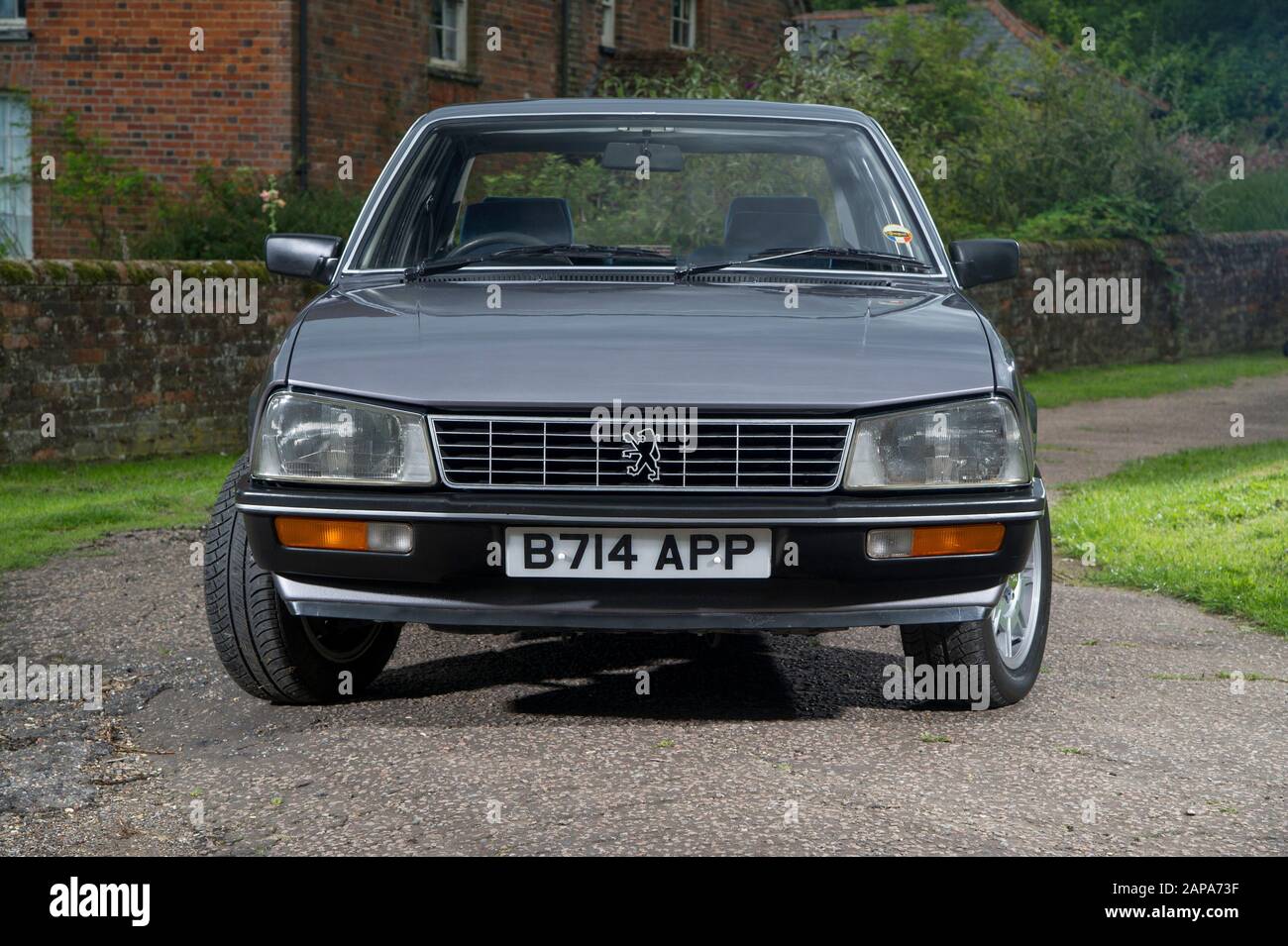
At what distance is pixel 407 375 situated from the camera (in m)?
4.22

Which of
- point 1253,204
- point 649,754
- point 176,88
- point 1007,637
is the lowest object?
point 649,754

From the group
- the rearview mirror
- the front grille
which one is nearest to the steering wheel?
the rearview mirror

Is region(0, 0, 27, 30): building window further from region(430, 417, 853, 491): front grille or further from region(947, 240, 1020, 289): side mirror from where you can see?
region(430, 417, 853, 491): front grille

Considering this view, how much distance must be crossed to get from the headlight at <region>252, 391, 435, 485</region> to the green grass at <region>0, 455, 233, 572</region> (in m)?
3.81

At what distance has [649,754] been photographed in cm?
437

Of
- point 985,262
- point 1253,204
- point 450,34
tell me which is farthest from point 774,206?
point 1253,204

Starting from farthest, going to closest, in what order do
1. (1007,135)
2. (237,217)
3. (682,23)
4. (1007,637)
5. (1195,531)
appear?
(682,23) → (1007,135) → (237,217) → (1195,531) → (1007,637)

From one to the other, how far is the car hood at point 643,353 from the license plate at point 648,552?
1.03 ft

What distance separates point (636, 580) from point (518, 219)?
2038mm

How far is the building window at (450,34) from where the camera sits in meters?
21.5

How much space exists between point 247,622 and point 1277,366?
19.2 meters

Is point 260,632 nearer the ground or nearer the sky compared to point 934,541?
nearer the ground

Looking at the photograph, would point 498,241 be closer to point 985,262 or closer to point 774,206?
point 774,206
